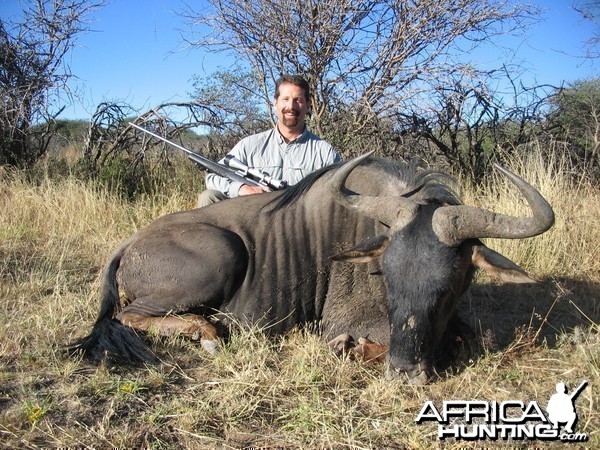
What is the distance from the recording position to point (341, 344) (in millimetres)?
3393

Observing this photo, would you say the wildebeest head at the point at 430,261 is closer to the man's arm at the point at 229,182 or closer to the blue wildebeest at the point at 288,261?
the blue wildebeest at the point at 288,261

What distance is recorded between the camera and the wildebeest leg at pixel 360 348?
10.5 feet

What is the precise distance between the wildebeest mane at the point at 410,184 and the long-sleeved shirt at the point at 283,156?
1243 millimetres

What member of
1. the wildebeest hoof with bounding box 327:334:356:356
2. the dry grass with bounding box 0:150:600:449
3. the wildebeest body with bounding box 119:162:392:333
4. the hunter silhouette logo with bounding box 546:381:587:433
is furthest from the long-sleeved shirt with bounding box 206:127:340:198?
the hunter silhouette logo with bounding box 546:381:587:433

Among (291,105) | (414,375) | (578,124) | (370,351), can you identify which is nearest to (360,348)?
(370,351)

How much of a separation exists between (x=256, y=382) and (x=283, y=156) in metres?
3.01

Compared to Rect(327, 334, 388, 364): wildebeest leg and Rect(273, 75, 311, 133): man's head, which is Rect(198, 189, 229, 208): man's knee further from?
Rect(327, 334, 388, 364): wildebeest leg

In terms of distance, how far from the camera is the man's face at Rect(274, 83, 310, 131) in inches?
205

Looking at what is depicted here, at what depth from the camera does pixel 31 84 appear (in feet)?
28.9

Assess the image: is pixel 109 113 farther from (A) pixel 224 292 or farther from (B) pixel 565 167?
(B) pixel 565 167

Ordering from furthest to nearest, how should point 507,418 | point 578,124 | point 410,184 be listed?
point 578,124, point 410,184, point 507,418

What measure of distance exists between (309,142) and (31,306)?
2982 millimetres

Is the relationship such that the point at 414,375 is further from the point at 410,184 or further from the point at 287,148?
the point at 287,148

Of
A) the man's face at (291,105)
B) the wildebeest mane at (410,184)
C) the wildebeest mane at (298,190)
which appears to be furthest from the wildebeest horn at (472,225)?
the man's face at (291,105)
